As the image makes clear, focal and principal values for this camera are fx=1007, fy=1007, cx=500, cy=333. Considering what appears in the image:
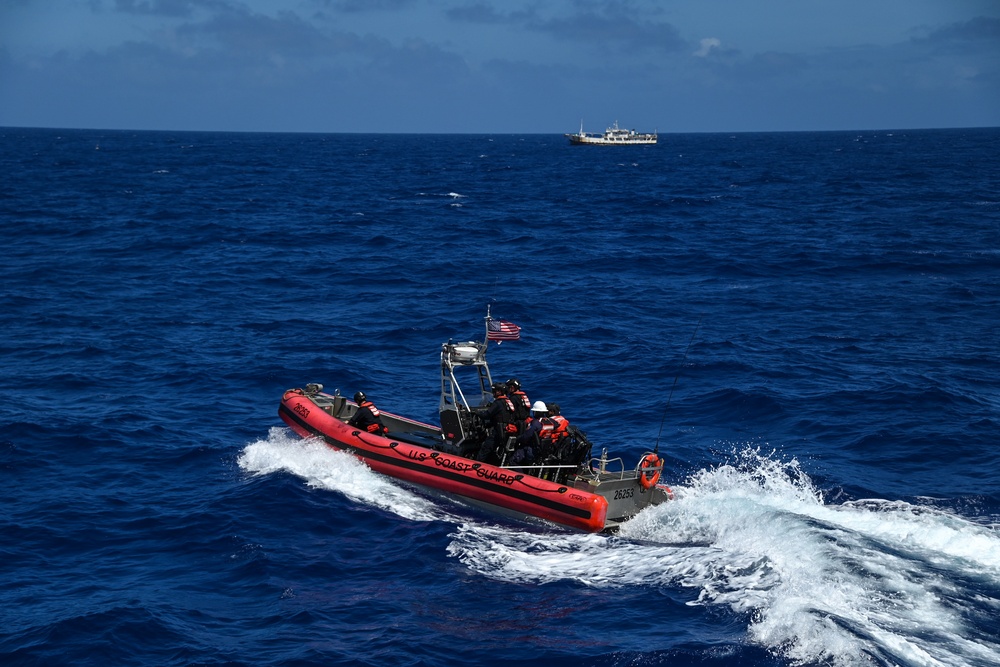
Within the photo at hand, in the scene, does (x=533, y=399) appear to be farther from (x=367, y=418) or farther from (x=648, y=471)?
(x=648, y=471)

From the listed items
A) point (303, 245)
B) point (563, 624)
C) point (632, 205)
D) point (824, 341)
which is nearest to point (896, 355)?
point (824, 341)

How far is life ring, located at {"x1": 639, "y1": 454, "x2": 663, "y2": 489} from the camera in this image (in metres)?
16.9

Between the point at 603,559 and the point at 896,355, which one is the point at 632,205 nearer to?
the point at 896,355

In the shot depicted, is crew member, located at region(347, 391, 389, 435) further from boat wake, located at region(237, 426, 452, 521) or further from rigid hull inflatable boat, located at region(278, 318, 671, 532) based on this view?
boat wake, located at region(237, 426, 452, 521)

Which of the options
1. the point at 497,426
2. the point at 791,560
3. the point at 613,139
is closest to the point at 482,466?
the point at 497,426

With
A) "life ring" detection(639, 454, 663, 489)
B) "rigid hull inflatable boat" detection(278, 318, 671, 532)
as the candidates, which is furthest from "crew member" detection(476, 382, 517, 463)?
"life ring" detection(639, 454, 663, 489)

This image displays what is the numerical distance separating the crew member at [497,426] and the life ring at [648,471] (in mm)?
2496

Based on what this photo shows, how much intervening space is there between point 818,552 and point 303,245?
3550cm

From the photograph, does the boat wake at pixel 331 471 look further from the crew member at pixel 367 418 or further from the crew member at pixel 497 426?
the crew member at pixel 497 426

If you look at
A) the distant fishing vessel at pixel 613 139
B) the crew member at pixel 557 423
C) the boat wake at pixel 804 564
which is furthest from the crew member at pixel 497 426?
the distant fishing vessel at pixel 613 139

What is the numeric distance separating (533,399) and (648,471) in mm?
6833

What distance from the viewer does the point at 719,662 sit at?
1191cm

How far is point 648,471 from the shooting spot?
1706 cm

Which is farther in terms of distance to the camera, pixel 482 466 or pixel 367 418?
pixel 367 418
